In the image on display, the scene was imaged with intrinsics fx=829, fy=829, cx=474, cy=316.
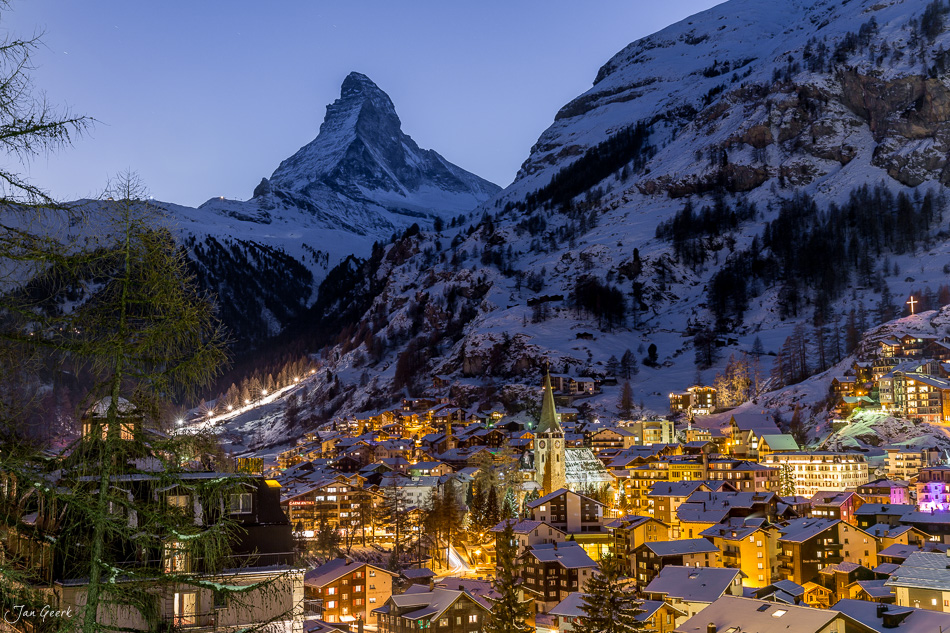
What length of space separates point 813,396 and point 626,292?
5465 cm

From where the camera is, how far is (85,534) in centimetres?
797

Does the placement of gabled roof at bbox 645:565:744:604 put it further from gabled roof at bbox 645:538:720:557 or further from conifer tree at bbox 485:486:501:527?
conifer tree at bbox 485:486:501:527

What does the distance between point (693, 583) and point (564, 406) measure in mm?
71201

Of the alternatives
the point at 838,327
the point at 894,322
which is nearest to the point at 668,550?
the point at 894,322

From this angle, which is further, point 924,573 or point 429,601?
point 924,573

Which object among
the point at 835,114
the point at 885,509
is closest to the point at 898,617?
the point at 885,509

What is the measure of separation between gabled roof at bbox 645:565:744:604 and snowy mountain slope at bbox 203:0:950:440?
223ft

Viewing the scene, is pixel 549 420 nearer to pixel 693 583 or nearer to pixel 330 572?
pixel 693 583

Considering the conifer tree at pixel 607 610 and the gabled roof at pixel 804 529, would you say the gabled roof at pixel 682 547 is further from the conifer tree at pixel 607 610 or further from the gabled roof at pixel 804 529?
the conifer tree at pixel 607 610

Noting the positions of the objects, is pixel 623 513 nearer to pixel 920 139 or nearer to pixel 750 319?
pixel 750 319

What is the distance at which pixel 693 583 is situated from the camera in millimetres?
47906

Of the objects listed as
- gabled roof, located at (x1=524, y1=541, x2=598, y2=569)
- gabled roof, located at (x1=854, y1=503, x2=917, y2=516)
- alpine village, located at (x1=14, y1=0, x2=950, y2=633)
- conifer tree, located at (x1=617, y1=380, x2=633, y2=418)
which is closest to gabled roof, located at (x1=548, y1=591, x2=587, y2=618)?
alpine village, located at (x1=14, y1=0, x2=950, y2=633)

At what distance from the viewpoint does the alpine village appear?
744 cm

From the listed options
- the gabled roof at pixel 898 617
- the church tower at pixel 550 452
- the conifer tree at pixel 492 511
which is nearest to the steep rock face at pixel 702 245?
the church tower at pixel 550 452
